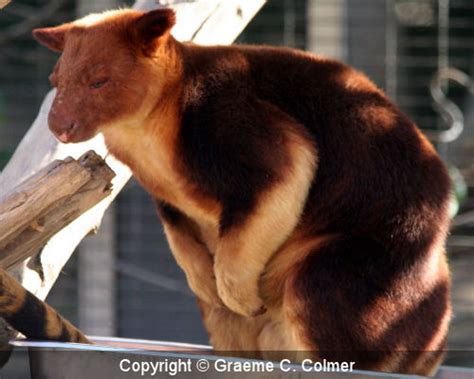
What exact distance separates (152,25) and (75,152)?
1.68 ft

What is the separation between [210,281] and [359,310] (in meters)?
0.44

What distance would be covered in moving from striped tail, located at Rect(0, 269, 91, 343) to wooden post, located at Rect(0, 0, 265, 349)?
169 mm

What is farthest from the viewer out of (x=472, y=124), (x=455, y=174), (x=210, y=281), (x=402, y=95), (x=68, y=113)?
(x=402, y=95)

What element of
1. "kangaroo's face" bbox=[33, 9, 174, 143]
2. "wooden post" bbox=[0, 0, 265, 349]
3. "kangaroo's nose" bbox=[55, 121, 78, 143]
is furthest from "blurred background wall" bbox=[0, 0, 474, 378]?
"kangaroo's nose" bbox=[55, 121, 78, 143]

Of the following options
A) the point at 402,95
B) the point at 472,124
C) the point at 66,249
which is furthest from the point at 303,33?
the point at 66,249

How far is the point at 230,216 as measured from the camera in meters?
2.46

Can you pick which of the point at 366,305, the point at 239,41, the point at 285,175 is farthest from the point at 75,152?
the point at 239,41

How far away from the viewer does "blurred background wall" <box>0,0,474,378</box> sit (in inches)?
205

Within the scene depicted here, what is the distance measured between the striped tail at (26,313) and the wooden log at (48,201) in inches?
8.6

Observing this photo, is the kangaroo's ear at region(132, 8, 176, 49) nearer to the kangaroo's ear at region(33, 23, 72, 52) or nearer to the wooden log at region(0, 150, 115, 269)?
the kangaroo's ear at region(33, 23, 72, 52)

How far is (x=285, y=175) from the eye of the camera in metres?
2.46

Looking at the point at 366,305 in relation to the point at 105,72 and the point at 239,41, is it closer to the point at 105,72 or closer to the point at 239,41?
the point at 105,72

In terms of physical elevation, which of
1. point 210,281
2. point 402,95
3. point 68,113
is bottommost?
point 402,95

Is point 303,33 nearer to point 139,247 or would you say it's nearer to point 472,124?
point 472,124
